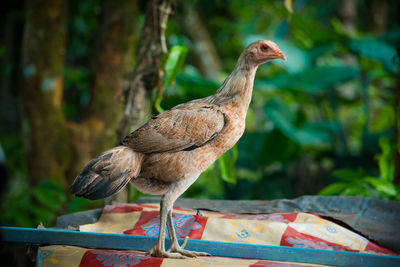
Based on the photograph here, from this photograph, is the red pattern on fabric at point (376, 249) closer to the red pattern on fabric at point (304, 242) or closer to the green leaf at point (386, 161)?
the red pattern on fabric at point (304, 242)

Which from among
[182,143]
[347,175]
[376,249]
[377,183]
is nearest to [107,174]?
[182,143]

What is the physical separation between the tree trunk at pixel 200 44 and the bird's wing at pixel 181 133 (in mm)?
3959

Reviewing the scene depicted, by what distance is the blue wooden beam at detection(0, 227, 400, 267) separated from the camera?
4.03ft

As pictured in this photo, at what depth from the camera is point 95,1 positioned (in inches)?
184

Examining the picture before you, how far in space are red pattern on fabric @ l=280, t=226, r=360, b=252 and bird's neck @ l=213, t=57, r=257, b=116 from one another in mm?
552

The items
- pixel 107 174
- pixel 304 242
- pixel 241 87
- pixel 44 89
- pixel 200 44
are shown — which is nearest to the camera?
pixel 107 174

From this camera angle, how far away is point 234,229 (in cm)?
169

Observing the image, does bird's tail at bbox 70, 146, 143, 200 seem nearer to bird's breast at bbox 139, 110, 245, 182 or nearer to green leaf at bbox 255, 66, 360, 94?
bird's breast at bbox 139, 110, 245, 182

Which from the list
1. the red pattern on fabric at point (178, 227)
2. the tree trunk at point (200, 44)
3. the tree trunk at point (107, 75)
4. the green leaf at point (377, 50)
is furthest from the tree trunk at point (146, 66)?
the tree trunk at point (200, 44)

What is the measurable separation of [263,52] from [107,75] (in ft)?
7.72

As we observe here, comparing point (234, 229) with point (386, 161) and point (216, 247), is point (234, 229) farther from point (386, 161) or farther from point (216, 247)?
point (386, 161)

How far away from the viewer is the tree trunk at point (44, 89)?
331cm

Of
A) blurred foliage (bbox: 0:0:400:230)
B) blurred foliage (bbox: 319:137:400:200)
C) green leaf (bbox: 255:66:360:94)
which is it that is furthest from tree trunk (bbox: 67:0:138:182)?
blurred foliage (bbox: 319:137:400:200)

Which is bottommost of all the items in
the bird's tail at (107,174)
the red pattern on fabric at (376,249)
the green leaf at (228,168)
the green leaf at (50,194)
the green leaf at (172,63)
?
the green leaf at (50,194)
